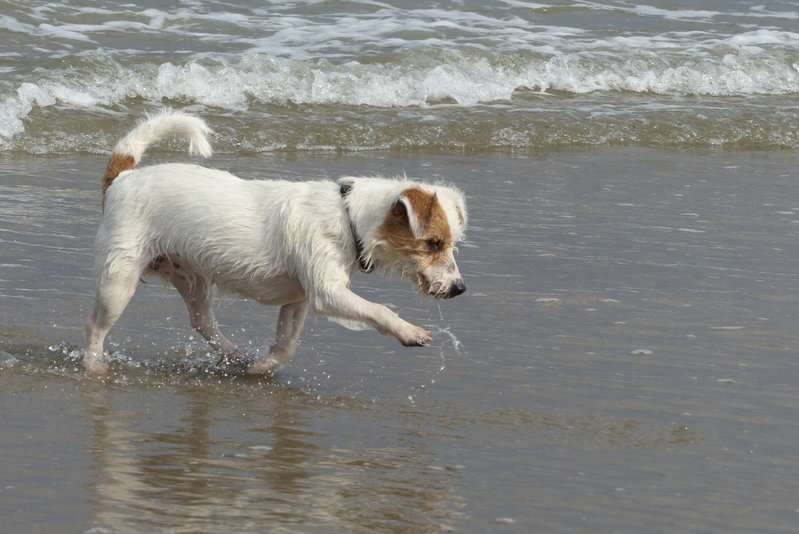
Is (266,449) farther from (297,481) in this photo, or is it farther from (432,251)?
(432,251)

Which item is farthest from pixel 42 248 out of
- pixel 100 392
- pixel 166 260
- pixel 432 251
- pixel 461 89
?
pixel 461 89

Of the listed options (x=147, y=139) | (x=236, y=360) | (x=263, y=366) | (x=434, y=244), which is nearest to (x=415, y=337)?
(x=434, y=244)

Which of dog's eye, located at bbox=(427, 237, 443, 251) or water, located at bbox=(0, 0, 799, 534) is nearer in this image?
water, located at bbox=(0, 0, 799, 534)

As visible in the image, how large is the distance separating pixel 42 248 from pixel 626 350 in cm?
360

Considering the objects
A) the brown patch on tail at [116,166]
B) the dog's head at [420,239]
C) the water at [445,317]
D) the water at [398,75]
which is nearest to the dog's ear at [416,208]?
the dog's head at [420,239]

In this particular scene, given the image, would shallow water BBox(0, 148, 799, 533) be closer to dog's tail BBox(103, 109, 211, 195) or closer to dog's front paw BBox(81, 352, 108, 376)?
dog's front paw BBox(81, 352, 108, 376)

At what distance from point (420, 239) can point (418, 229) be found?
66mm

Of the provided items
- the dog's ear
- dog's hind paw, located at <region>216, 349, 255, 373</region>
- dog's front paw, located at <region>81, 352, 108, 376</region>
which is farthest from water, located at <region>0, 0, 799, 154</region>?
the dog's ear

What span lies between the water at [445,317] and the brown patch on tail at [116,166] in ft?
2.62

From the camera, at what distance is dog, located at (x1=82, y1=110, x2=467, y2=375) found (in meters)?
5.13

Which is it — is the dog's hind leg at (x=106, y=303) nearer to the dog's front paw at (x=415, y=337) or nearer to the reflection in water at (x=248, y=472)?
the reflection in water at (x=248, y=472)

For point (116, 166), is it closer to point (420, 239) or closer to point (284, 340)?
point (284, 340)

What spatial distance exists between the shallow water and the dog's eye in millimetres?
646

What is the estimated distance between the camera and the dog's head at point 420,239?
16.6ft
